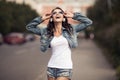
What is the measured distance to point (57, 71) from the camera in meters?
5.18

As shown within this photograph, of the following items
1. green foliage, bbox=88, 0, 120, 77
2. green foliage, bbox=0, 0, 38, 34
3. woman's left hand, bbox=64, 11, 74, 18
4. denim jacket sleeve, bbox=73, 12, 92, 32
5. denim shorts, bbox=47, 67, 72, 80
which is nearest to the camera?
denim shorts, bbox=47, 67, 72, 80

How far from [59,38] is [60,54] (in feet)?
0.61

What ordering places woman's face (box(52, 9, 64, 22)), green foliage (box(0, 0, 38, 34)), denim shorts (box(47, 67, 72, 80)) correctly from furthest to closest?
green foliage (box(0, 0, 38, 34)) → woman's face (box(52, 9, 64, 22)) → denim shorts (box(47, 67, 72, 80))

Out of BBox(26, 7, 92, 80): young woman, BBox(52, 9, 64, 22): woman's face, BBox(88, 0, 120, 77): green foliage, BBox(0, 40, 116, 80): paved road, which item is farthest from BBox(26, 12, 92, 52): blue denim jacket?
BBox(88, 0, 120, 77): green foliage

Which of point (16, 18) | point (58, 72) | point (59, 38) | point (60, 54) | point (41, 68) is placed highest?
point (59, 38)

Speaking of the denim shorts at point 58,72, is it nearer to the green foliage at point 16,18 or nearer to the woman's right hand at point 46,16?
the woman's right hand at point 46,16

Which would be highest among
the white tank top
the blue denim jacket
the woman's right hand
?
the woman's right hand

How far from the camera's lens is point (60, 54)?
5.20 m

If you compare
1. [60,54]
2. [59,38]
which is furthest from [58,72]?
[59,38]

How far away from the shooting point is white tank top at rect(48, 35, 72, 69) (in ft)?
17.0

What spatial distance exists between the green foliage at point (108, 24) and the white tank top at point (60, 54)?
1115 centimetres

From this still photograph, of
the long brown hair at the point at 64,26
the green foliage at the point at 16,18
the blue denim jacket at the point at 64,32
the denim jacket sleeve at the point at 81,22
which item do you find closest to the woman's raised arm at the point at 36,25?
the blue denim jacket at the point at 64,32

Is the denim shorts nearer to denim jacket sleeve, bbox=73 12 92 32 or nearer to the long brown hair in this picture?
the long brown hair

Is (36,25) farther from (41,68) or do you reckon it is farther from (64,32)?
(41,68)
